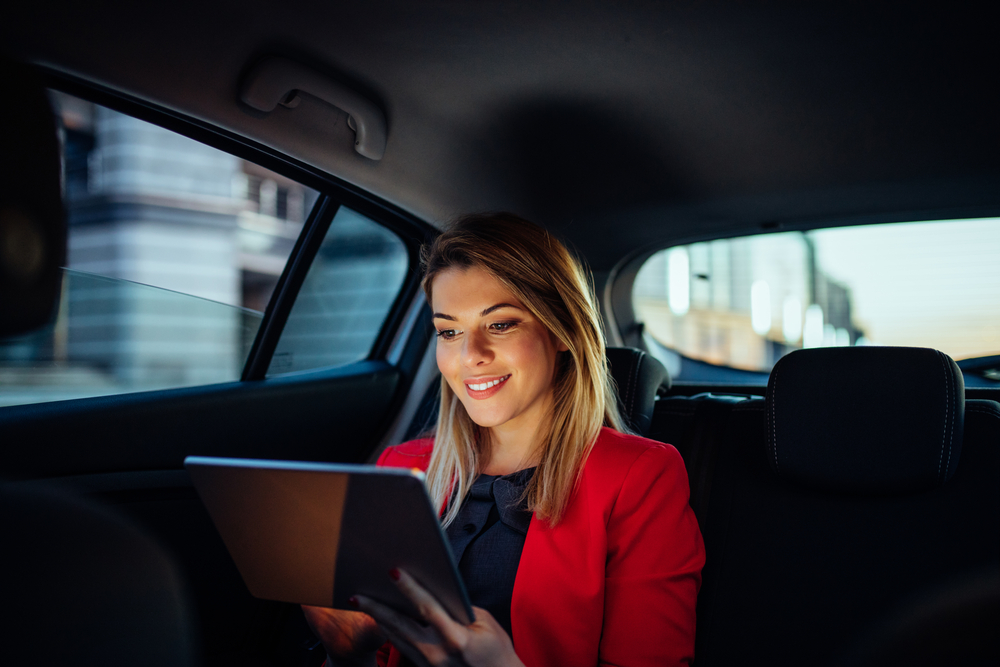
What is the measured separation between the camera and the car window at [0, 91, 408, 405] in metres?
2.06

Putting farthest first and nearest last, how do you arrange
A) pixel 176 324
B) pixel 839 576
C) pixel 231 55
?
pixel 176 324, pixel 231 55, pixel 839 576

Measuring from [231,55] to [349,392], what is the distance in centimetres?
130

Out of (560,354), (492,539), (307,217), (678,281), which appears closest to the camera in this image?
(492,539)

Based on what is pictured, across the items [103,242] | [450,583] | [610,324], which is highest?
[103,242]

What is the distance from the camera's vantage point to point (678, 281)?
10.0ft

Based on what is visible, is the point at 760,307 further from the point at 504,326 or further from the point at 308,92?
the point at 308,92

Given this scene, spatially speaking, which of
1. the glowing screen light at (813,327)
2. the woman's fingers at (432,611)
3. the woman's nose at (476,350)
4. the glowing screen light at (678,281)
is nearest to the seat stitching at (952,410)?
the woman's nose at (476,350)

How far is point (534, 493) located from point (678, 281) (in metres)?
1.81

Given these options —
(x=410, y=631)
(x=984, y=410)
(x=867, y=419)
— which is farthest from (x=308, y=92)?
(x=984, y=410)

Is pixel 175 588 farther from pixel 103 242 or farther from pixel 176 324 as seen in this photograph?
pixel 103 242

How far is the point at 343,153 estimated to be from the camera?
211 cm

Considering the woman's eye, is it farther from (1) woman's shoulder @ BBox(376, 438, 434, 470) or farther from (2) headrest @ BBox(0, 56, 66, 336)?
(2) headrest @ BBox(0, 56, 66, 336)

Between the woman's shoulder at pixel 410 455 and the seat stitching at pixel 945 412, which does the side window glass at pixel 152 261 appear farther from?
the seat stitching at pixel 945 412

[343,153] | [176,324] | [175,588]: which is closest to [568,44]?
[343,153]
